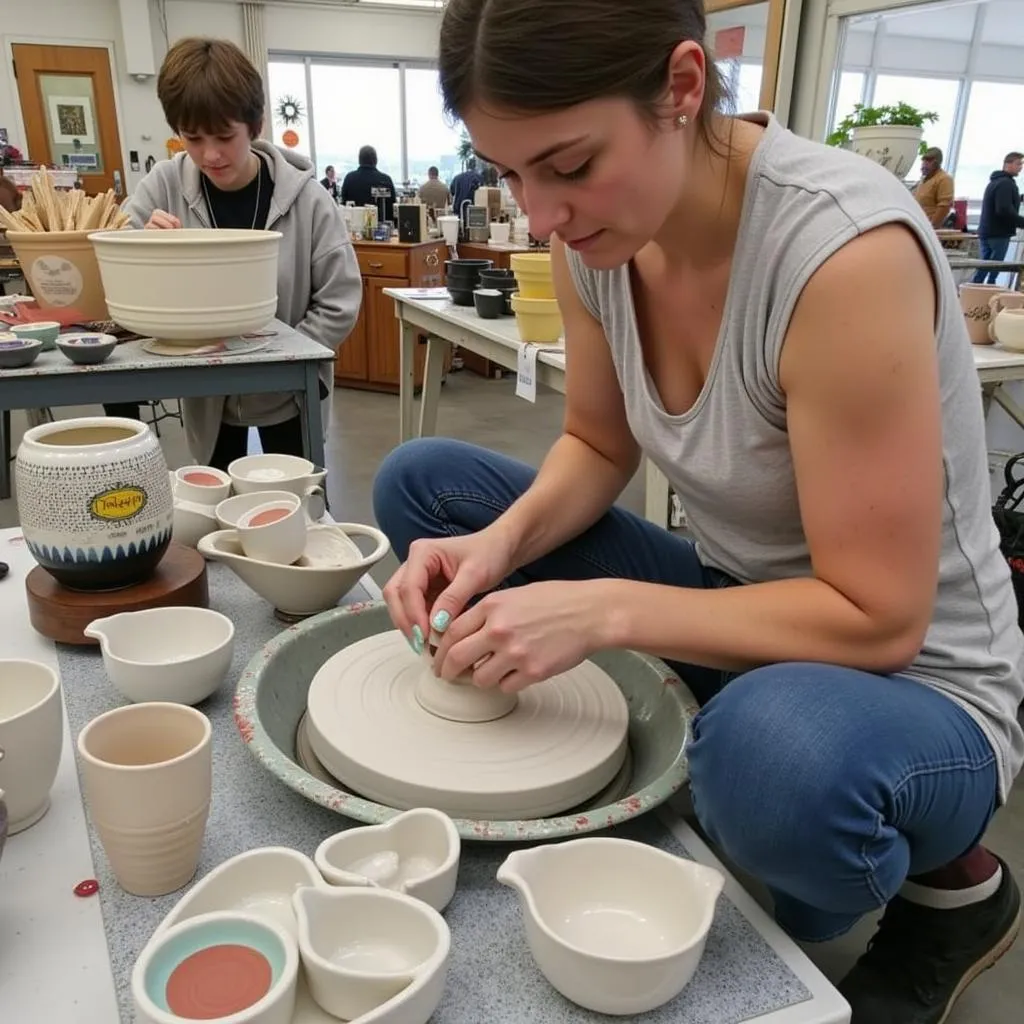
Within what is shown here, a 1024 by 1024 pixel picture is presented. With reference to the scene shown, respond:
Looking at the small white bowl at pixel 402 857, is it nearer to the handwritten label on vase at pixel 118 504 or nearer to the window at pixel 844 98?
the handwritten label on vase at pixel 118 504

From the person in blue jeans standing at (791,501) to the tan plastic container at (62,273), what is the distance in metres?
1.33

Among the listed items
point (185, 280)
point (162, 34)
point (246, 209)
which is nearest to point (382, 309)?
point (246, 209)

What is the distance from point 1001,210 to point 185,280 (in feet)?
21.5

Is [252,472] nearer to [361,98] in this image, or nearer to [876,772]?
[876,772]

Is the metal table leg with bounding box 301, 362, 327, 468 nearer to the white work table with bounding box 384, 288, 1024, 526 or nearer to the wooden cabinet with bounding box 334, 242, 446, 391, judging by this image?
the white work table with bounding box 384, 288, 1024, 526

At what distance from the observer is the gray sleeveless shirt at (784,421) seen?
0.70 metres

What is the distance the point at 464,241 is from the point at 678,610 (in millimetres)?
4561

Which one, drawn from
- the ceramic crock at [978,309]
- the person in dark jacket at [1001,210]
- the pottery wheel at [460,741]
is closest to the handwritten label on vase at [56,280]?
the pottery wheel at [460,741]

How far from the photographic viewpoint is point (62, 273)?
72.3 inches

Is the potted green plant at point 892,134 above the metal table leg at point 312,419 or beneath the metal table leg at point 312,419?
above

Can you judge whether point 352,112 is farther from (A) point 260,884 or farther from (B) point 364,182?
(A) point 260,884

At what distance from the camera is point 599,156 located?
0.68 meters

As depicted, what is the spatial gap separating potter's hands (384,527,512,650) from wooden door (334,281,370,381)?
385 centimetres

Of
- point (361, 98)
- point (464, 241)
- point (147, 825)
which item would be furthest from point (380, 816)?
point (361, 98)
